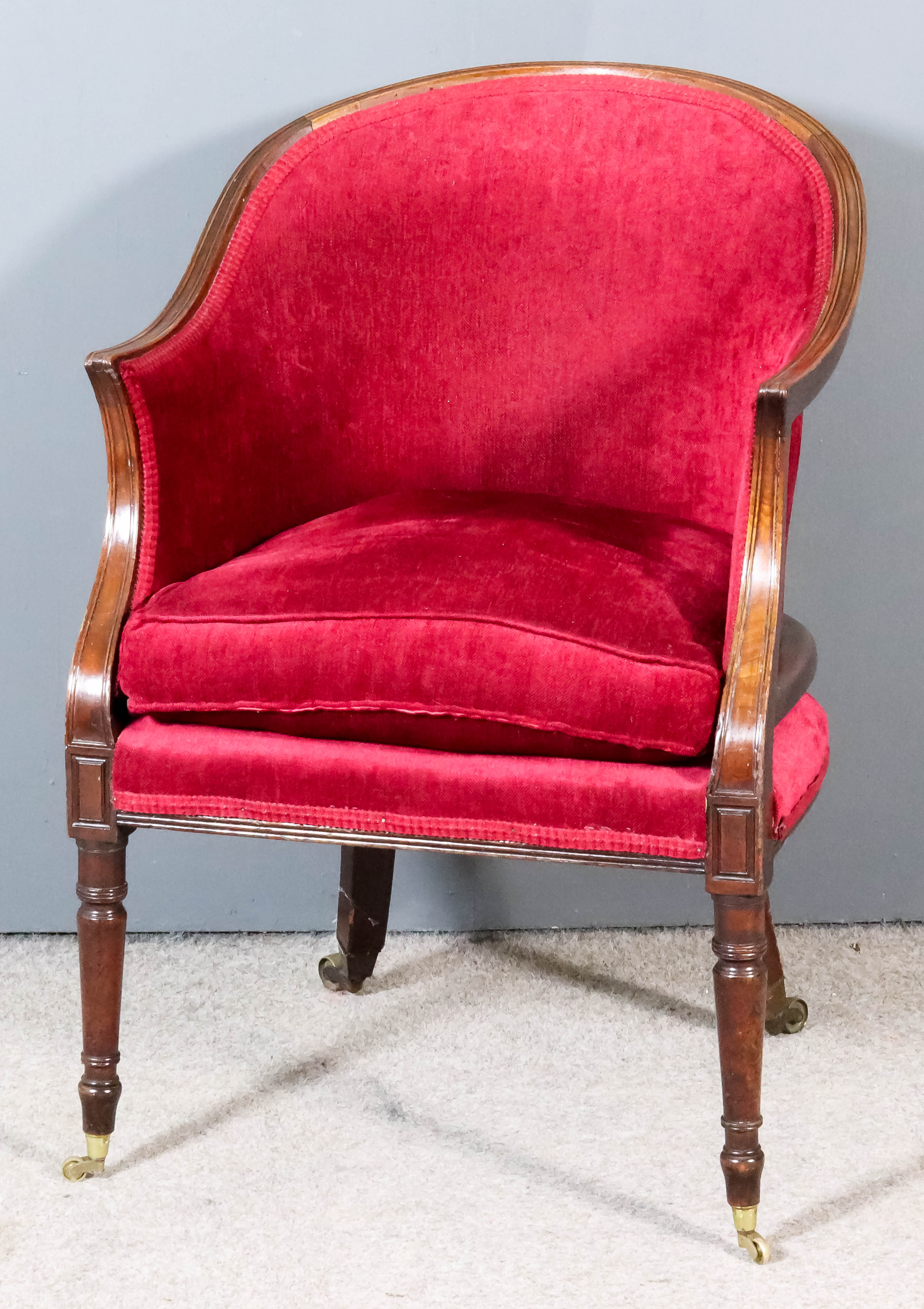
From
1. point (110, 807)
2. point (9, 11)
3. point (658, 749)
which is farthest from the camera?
point (9, 11)

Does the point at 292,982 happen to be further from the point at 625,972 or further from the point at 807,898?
the point at 807,898

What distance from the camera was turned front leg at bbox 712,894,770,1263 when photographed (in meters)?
1.07

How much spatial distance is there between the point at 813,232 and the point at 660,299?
0.18 m

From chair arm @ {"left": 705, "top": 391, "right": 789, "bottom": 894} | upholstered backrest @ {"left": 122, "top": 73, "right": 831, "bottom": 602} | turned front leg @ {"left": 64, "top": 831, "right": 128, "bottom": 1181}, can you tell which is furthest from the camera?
upholstered backrest @ {"left": 122, "top": 73, "right": 831, "bottom": 602}

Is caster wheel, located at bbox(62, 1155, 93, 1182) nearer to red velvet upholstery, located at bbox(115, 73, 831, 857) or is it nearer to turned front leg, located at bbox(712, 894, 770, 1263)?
red velvet upholstery, located at bbox(115, 73, 831, 857)

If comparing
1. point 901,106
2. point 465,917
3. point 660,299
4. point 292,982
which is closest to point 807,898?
point 465,917

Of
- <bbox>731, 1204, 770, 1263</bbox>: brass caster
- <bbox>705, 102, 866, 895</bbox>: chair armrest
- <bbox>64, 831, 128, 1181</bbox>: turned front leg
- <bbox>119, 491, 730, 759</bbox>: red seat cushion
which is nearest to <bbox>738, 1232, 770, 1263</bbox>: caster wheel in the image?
<bbox>731, 1204, 770, 1263</bbox>: brass caster

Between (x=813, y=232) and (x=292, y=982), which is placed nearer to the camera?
(x=813, y=232)

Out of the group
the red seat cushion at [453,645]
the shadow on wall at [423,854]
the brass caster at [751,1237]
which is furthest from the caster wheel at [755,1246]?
the shadow on wall at [423,854]

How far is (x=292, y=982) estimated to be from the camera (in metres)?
1.67

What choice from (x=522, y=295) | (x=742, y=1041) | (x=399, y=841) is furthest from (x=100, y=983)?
(x=522, y=295)

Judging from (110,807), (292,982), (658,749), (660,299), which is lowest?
(292,982)

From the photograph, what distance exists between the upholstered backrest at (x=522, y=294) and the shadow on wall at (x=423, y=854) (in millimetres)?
273

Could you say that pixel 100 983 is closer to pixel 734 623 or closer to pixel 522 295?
pixel 734 623
